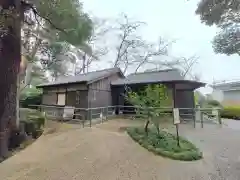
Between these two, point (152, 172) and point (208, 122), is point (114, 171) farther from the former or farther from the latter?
point (208, 122)

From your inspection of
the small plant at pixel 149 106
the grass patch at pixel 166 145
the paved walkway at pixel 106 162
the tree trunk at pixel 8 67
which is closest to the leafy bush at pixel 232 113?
the paved walkway at pixel 106 162

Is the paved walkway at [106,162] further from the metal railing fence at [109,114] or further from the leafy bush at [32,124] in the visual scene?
the metal railing fence at [109,114]

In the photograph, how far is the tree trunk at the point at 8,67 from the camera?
19.5 feet

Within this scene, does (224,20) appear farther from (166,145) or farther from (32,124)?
(32,124)

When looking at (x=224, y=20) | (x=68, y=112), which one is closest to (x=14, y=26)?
(x=68, y=112)

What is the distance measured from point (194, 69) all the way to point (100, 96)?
67.4 ft

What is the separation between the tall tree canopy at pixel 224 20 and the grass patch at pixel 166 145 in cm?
479

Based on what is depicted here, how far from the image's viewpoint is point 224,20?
8.27 meters

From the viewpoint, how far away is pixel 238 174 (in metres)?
4.78

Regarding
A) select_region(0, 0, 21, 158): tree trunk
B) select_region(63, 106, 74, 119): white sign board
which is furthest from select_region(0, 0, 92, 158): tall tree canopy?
select_region(63, 106, 74, 119): white sign board

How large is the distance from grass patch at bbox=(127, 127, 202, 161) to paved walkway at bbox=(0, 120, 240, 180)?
219 mm

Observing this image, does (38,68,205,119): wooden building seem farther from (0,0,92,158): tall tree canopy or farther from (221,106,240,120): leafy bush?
(0,0,92,158): tall tree canopy

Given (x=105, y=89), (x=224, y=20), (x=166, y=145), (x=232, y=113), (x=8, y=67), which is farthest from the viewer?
(x=232, y=113)

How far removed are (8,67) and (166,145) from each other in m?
5.53
